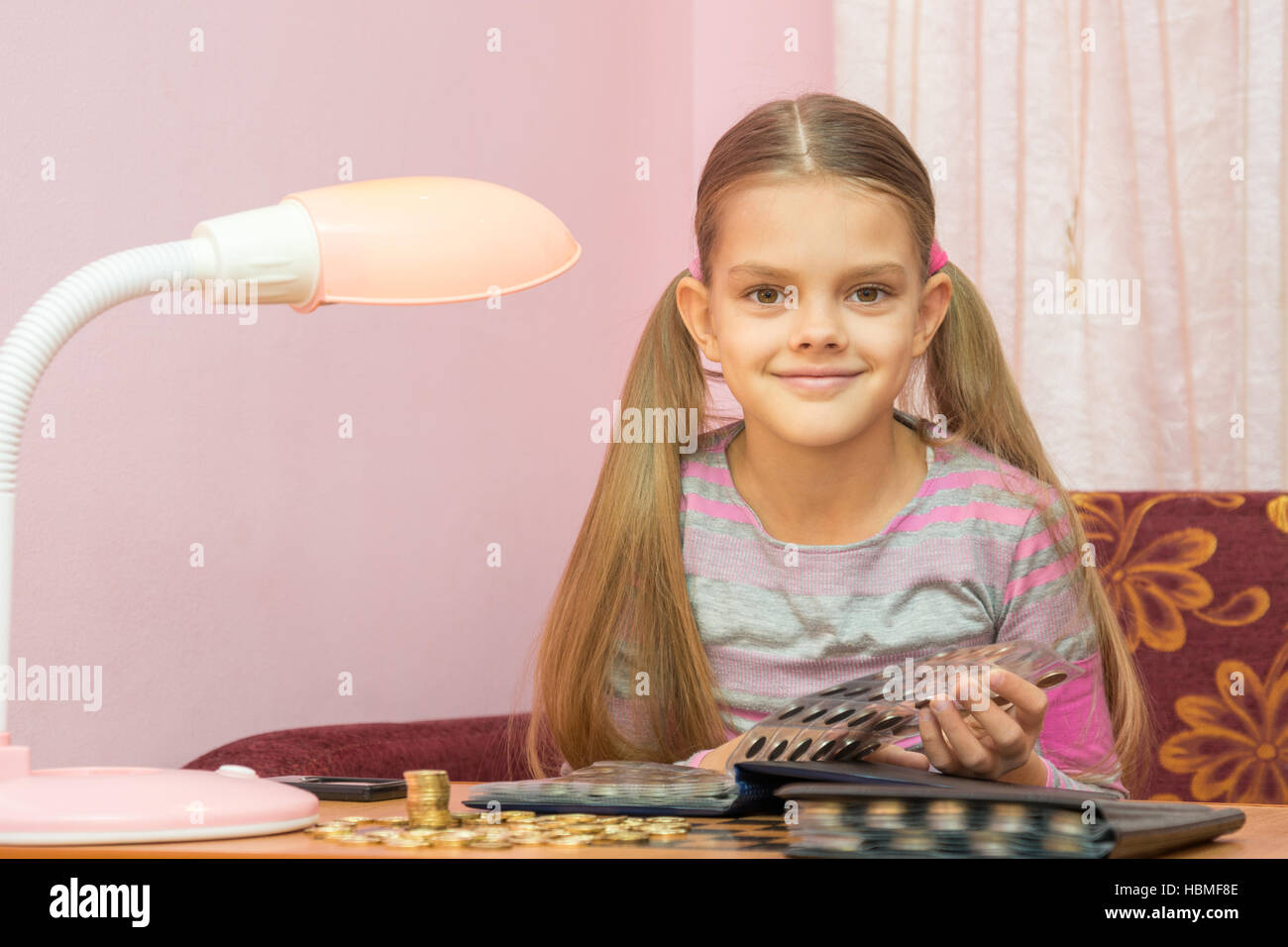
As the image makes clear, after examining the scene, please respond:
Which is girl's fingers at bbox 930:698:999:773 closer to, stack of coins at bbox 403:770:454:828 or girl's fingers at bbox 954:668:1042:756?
girl's fingers at bbox 954:668:1042:756

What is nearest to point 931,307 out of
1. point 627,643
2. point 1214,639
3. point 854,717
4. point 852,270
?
point 852,270

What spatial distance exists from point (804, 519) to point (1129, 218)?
2.77ft

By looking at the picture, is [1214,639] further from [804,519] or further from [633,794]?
[633,794]

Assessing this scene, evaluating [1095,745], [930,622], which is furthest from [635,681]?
[1095,745]

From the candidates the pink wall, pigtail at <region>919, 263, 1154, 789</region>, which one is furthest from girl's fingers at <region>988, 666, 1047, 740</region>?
the pink wall

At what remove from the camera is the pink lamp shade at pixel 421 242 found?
2.51 feet

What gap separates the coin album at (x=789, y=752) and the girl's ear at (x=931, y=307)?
1.23ft

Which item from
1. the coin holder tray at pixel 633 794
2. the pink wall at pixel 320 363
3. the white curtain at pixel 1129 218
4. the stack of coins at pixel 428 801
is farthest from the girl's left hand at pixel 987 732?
the white curtain at pixel 1129 218

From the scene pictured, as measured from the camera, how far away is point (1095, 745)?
109 cm

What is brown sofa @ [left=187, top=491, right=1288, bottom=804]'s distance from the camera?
4.73ft

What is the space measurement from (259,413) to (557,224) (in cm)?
60

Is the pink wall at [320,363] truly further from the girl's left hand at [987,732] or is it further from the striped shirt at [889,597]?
the girl's left hand at [987,732]

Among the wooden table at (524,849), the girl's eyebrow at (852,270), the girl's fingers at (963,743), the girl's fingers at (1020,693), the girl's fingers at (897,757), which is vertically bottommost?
the wooden table at (524,849)

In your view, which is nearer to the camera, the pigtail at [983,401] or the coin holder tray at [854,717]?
the coin holder tray at [854,717]
